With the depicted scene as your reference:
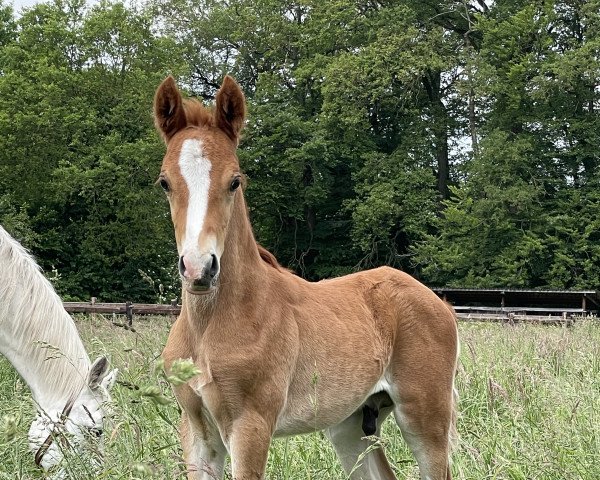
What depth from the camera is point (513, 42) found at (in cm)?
2588

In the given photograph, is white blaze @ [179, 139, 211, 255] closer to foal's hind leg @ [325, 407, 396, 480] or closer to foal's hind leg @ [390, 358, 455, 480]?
foal's hind leg @ [390, 358, 455, 480]

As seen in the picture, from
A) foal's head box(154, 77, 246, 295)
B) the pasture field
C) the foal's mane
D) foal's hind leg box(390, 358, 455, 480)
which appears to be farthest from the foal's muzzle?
the foal's mane

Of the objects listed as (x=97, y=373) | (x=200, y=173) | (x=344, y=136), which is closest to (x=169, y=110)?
(x=200, y=173)

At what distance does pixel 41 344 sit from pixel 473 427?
2.71 m

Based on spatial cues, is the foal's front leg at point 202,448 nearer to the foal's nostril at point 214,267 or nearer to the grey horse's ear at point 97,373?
the foal's nostril at point 214,267

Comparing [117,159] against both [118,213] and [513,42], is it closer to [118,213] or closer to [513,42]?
[118,213]

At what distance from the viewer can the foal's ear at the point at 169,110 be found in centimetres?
279

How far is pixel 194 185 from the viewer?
2.55 meters

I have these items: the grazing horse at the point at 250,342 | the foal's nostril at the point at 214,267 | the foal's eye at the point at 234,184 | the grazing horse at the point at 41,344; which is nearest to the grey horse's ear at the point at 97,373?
the grazing horse at the point at 41,344

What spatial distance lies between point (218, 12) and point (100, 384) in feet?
96.3

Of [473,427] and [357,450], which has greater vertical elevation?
[357,450]

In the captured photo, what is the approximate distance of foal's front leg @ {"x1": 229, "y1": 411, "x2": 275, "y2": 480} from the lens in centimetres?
260

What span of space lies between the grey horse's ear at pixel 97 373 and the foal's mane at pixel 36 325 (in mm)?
187

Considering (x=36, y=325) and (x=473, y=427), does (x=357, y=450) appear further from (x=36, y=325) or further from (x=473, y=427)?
(x=36, y=325)
